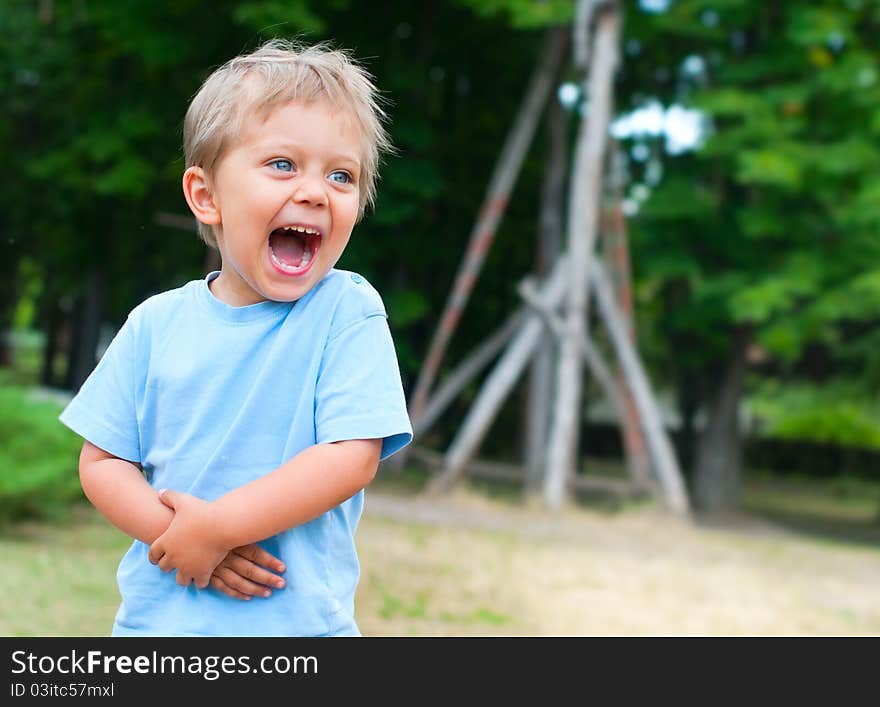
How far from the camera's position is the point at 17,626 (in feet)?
16.9

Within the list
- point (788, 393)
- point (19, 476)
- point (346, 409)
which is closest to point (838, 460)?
point (788, 393)

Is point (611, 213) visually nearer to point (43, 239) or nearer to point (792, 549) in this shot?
point (792, 549)

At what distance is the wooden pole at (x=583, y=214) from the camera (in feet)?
37.8

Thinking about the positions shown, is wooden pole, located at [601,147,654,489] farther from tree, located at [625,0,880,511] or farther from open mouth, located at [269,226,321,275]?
open mouth, located at [269,226,321,275]

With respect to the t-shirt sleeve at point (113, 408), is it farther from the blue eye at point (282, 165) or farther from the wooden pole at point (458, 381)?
the wooden pole at point (458, 381)

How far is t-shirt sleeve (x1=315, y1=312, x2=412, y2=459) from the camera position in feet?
5.01

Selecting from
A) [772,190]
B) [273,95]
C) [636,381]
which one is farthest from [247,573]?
[772,190]

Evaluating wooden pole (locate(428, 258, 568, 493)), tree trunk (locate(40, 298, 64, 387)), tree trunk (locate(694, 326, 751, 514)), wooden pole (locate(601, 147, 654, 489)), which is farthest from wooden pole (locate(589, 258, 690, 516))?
tree trunk (locate(40, 298, 64, 387))

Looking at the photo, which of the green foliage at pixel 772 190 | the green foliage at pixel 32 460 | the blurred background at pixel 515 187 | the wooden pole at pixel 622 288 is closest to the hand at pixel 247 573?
the blurred background at pixel 515 187

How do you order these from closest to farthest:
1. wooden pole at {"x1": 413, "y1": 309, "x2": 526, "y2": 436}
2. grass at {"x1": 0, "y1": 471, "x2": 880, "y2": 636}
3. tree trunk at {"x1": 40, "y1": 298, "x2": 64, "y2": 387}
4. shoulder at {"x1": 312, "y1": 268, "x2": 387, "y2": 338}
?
shoulder at {"x1": 312, "y1": 268, "x2": 387, "y2": 338}
grass at {"x1": 0, "y1": 471, "x2": 880, "y2": 636}
wooden pole at {"x1": 413, "y1": 309, "x2": 526, "y2": 436}
tree trunk at {"x1": 40, "y1": 298, "x2": 64, "y2": 387}

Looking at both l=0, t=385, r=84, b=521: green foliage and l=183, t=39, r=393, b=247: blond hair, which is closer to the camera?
l=183, t=39, r=393, b=247: blond hair

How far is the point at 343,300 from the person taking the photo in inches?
63.1

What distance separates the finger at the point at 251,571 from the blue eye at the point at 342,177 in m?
0.53

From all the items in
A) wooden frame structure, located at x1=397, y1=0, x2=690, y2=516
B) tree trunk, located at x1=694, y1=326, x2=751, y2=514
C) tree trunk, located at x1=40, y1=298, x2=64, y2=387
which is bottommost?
tree trunk, located at x1=40, y1=298, x2=64, y2=387
